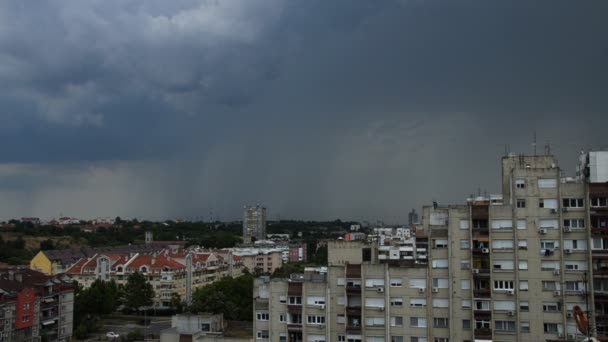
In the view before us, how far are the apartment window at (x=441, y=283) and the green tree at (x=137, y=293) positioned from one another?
55.6 metres

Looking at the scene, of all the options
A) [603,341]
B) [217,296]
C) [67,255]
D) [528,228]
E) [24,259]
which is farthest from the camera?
[24,259]

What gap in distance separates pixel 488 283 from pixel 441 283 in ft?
9.82

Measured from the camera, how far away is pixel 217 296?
69.6m

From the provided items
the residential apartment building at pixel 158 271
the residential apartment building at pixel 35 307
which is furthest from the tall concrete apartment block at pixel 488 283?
the residential apartment building at pixel 158 271

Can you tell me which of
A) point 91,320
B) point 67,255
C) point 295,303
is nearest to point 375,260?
Result: point 295,303

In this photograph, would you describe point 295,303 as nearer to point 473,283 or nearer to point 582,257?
point 473,283

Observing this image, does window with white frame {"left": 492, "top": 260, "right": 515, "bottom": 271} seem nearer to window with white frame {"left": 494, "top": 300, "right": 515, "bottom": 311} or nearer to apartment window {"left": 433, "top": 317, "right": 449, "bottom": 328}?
window with white frame {"left": 494, "top": 300, "right": 515, "bottom": 311}

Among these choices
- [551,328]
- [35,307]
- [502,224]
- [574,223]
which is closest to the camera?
[551,328]

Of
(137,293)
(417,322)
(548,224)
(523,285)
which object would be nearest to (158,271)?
(137,293)

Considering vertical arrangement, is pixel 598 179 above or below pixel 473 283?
above

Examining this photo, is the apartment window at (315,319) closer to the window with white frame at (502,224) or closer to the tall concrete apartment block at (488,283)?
the tall concrete apartment block at (488,283)

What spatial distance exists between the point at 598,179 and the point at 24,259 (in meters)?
127

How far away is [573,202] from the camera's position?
117 ft

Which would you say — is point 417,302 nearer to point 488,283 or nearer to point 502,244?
point 488,283
